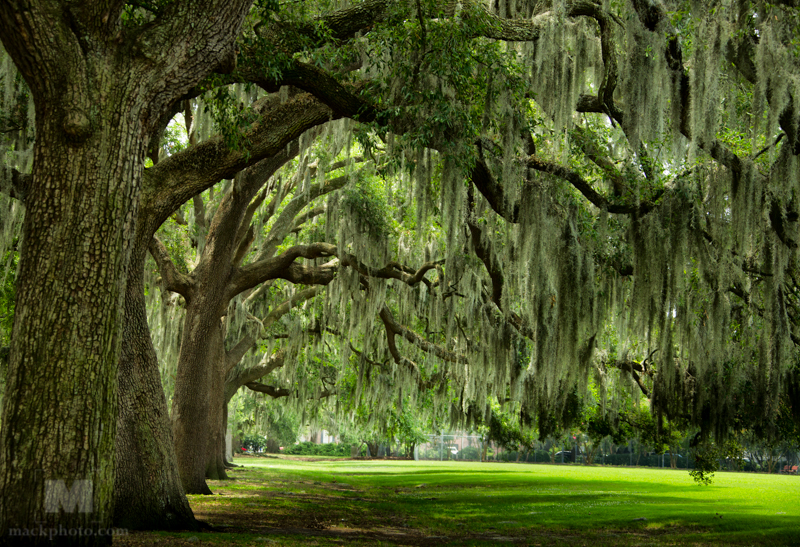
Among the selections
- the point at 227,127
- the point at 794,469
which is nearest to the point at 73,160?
the point at 227,127

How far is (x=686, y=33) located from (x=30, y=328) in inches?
289

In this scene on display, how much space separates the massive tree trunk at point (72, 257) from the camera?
428 centimetres

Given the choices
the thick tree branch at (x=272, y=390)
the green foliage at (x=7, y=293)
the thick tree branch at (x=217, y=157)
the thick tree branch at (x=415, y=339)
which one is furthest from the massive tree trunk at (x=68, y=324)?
the thick tree branch at (x=272, y=390)

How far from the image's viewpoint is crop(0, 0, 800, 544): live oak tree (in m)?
4.50

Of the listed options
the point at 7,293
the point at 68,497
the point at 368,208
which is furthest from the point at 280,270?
the point at 68,497

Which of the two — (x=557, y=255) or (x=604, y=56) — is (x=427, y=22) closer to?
(x=604, y=56)

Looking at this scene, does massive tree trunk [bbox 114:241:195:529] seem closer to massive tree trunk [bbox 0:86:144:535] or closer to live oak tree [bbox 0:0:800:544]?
live oak tree [bbox 0:0:800:544]

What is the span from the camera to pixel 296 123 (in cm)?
744

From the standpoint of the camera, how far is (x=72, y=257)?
14.8 feet

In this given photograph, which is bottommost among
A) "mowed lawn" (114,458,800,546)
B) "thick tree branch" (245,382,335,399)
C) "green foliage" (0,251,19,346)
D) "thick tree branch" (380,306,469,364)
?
"mowed lawn" (114,458,800,546)

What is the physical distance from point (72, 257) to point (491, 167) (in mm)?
5428

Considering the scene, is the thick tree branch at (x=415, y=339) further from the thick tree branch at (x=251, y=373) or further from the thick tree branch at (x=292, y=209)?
the thick tree branch at (x=251, y=373)

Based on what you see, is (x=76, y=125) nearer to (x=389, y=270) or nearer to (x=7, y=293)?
(x=389, y=270)

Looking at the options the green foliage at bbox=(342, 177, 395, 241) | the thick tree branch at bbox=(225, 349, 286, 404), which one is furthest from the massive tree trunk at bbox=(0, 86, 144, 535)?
the thick tree branch at bbox=(225, 349, 286, 404)
